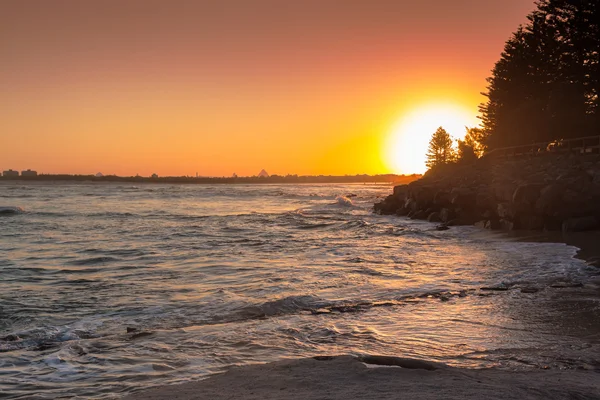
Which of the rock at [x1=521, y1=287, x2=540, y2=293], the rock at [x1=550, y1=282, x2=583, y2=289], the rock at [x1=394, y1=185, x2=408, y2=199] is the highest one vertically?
the rock at [x1=394, y1=185, x2=408, y2=199]

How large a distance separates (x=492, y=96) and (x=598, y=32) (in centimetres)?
2174

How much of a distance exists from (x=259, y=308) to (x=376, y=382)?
4502mm

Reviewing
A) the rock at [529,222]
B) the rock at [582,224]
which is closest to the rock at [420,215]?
the rock at [529,222]

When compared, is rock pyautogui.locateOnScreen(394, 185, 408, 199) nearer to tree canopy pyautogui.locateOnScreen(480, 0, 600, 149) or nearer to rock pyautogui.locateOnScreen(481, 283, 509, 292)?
tree canopy pyautogui.locateOnScreen(480, 0, 600, 149)

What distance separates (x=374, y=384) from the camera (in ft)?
15.3

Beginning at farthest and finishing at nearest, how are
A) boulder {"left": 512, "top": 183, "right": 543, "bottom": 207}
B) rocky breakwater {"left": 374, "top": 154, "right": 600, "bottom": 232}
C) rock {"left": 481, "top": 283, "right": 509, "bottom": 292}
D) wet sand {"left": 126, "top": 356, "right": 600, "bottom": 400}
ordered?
boulder {"left": 512, "top": 183, "right": 543, "bottom": 207}, rocky breakwater {"left": 374, "top": 154, "right": 600, "bottom": 232}, rock {"left": 481, "top": 283, "right": 509, "bottom": 292}, wet sand {"left": 126, "top": 356, "right": 600, "bottom": 400}

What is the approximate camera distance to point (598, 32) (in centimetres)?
3466

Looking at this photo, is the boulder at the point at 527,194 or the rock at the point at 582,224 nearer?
the rock at the point at 582,224

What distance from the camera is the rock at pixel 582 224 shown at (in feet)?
58.2

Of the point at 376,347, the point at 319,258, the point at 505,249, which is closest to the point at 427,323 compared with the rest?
the point at 376,347

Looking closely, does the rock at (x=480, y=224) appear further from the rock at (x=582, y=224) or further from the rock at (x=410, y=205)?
the rock at (x=410, y=205)

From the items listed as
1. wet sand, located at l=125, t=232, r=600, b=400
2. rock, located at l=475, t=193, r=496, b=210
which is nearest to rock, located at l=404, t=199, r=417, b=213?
rock, located at l=475, t=193, r=496, b=210

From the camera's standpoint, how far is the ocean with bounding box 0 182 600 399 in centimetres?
587

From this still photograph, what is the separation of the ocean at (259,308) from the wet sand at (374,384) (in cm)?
47
